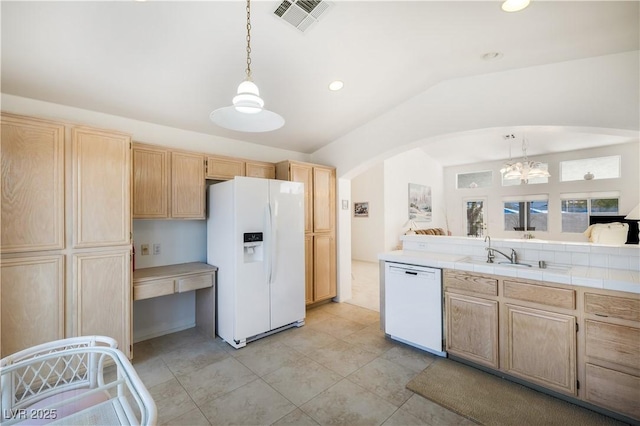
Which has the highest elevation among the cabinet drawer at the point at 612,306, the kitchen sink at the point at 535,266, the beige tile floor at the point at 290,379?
the kitchen sink at the point at 535,266

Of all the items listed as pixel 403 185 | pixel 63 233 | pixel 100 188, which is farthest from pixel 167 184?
pixel 403 185

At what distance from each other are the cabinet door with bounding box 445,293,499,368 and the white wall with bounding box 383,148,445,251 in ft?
16.5

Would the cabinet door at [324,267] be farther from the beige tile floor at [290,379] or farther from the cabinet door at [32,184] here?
the cabinet door at [32,184]

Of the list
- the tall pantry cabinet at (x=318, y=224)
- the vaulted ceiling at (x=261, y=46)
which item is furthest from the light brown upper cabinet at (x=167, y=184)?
the tall pantry cabinet at (x=318, y=224)

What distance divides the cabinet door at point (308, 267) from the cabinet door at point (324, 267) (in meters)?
0.07

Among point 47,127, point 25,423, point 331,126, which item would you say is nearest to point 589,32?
point 331,126

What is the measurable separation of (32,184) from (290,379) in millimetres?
2643

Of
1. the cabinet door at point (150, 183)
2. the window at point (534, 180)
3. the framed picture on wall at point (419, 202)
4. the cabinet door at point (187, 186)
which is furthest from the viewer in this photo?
the framed picture on wall at point (419, 202)

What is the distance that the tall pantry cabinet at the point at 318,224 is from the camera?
409cm

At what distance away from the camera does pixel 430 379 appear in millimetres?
2422

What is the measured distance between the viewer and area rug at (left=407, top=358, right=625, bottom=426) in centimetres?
195

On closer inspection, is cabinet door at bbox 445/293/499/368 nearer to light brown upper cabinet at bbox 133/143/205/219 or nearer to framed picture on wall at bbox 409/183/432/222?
light brown upper cabinet at bbox 133/143/205/219

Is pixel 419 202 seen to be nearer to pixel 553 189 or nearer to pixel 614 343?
pixel 553 189

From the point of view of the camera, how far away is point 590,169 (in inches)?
278
